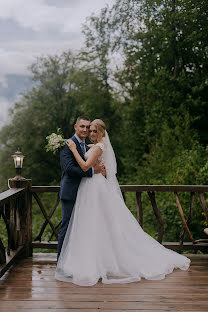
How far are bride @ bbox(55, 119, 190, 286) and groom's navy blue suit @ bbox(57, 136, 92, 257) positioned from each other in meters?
0.05

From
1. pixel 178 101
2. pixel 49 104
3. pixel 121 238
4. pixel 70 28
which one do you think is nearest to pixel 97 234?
pixel 121 238

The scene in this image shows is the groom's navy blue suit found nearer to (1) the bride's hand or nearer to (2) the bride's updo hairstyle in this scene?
(1) the bride's hand

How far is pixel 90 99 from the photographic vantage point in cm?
1619

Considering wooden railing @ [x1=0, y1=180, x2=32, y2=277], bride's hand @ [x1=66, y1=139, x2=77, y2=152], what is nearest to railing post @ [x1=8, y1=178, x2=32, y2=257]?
wooden railing @ [x1=0, y1=180, x2=32, y2=277]

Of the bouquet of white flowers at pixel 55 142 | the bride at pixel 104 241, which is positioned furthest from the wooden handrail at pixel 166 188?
the bouquet of white flowers at pixel 55 142

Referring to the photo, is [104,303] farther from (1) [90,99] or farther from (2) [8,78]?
(2) [8,78]

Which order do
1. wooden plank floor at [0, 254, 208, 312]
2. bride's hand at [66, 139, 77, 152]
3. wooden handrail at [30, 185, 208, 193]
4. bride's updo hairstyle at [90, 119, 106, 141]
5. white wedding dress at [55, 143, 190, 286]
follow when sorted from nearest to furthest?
1. wooden plank floor at [0, 254, 208, 312]
2. white wedding dress at [55, 143, 190, 286]
3. bride's hand at [66, 139, 77, 152]
4. bride's updo hairstyle at [90, 119, 106, 141]
5. wooden handrail at [30, 185, 208, 193]

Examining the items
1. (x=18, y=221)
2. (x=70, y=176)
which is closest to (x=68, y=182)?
(x=70, y=176)

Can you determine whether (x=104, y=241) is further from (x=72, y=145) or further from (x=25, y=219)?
(x=25, y=219)

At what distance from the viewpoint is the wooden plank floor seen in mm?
2846

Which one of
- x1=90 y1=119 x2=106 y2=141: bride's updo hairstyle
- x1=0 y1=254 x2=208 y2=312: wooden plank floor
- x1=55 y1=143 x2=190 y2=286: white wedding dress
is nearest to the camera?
x1=0 y1=254 x2=208 y2=312: wooden plank floor

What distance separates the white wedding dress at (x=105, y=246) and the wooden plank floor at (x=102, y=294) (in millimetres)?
106

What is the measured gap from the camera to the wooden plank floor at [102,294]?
2846 mm

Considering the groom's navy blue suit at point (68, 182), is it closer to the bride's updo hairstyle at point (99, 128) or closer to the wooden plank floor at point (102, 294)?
the bride's updo hairstyle at point (99, 128)
